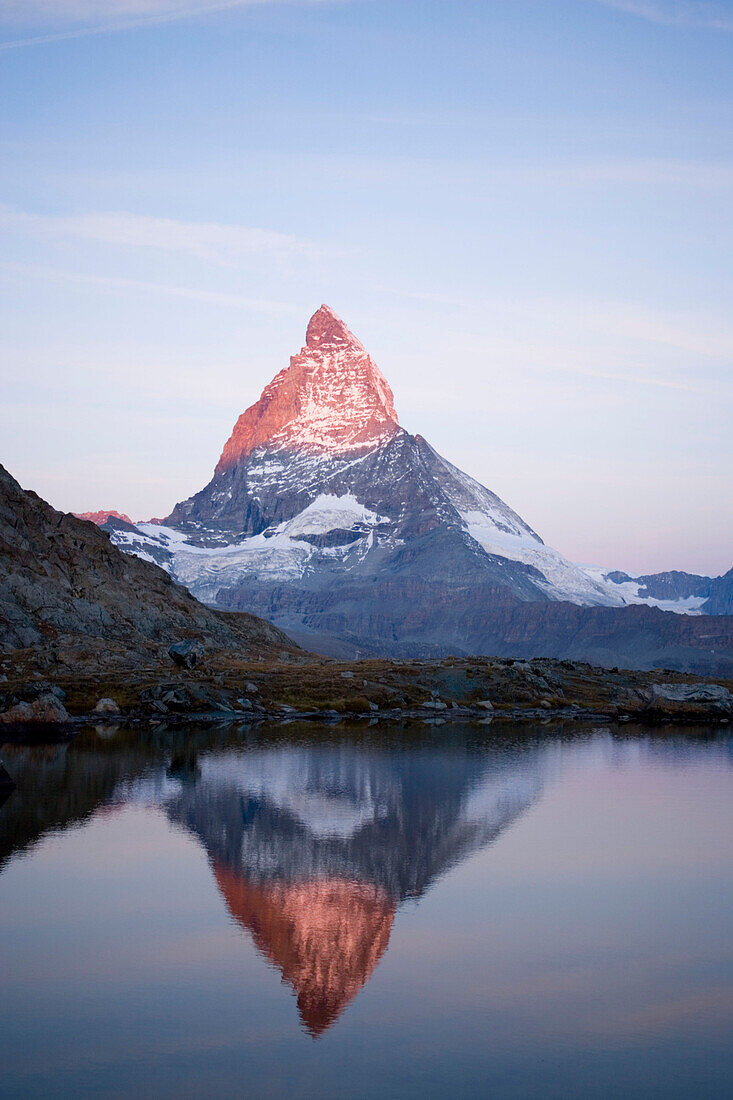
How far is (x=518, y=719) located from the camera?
405ft

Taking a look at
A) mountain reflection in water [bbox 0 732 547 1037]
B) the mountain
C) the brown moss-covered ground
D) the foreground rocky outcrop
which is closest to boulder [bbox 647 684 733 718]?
the foreground rocky outcrop

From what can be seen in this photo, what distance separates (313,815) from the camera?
197 ft

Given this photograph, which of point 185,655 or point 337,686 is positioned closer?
point 185,655

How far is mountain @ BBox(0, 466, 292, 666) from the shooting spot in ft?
417

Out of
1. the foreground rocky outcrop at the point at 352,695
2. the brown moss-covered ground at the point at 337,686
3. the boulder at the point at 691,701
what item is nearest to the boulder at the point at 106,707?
the foreground rocky outcrop at the point at 352,695

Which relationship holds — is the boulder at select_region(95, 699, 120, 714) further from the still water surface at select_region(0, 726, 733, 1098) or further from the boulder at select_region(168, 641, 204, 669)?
the still water surface at select_region(0, 726, 733, 1098)

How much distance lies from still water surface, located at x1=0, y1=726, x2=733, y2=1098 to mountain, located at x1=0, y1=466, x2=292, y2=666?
56.1 meters

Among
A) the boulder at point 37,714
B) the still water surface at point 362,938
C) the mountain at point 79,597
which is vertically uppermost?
the mountain at point 79,597

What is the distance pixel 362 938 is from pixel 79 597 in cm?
10742

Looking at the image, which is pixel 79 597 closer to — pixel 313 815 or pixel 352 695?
pixel 352 695

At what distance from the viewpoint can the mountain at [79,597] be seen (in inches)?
5010

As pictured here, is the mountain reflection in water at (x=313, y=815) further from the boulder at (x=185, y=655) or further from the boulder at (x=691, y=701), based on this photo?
the boulder at (x=691, y=701)

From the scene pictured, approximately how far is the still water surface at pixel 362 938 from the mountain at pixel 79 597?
56.1 metres

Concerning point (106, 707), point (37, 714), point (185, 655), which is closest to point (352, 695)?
point (185, 655)
